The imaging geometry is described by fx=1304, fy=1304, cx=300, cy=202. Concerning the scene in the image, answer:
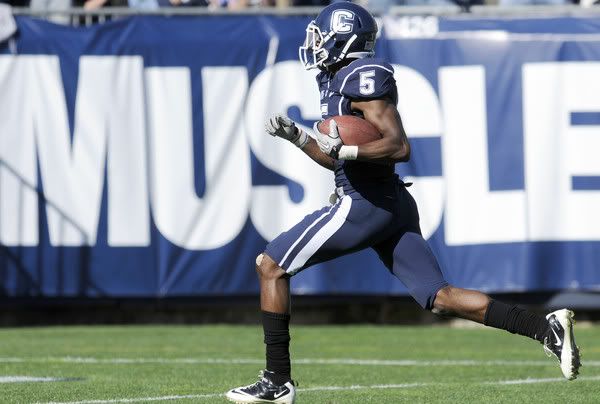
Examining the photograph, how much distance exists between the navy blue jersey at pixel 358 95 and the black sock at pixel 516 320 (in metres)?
0.77

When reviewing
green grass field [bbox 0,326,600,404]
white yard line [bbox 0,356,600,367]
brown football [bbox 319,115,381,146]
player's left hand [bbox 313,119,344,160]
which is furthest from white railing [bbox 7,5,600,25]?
player's left hand [bbox 313,119,344,160]

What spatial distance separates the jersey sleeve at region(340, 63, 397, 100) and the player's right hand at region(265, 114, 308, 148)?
281 mm

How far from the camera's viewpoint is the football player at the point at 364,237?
5.73 metres

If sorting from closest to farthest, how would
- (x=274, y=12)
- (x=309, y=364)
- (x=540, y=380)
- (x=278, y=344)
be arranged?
(x=278, y=344)
(x=540, y=380)
(x=309, y=364)
(x=274, y=12)

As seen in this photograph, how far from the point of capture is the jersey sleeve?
5.77m

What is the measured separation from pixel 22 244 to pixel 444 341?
377 cm

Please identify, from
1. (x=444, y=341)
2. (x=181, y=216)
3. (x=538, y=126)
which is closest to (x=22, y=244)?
(x=181, y=216)

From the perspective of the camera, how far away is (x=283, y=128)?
5.75 m

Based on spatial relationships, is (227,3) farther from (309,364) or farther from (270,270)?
(270,270)

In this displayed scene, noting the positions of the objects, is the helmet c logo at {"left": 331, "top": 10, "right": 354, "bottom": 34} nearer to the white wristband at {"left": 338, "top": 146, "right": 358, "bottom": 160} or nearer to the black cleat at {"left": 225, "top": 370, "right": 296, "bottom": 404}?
the white wristband at {"left": 338, "top": 146, "right": 358, "bottom": 160}

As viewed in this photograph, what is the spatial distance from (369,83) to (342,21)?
1.61 ft

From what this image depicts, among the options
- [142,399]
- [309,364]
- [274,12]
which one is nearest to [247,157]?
[274,12]

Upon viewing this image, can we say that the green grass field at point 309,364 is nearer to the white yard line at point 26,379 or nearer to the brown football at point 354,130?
the white yard line at point 26,379

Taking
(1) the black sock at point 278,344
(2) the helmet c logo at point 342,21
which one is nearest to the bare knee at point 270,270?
(1) the black sock at point 278,344
